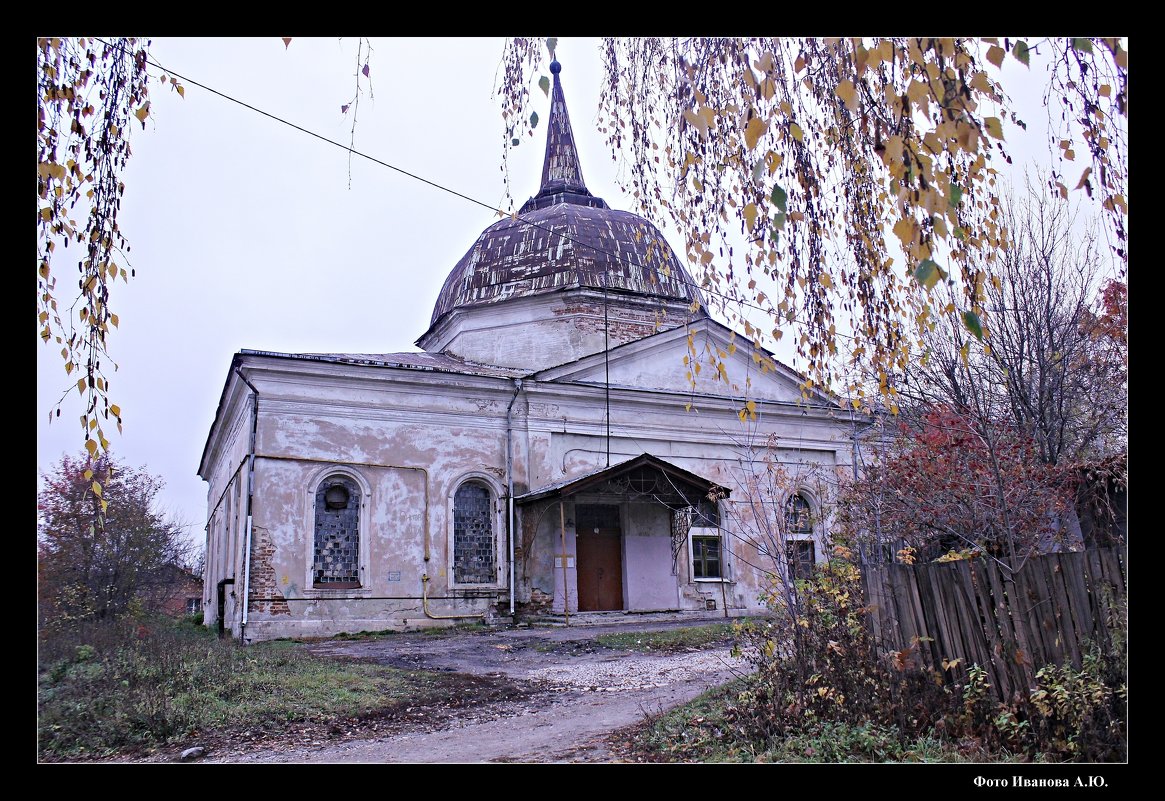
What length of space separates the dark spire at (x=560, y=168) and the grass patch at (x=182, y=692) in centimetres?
1663

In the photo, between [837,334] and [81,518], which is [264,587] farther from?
[837,334]

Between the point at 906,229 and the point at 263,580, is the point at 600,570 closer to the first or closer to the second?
the point at 263,580

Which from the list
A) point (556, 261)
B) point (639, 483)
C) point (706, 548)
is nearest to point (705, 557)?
Answer: point (706, 548)

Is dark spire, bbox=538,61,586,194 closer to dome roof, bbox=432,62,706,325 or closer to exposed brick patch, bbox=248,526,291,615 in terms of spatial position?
dome roof, bbox=432,62,706,325

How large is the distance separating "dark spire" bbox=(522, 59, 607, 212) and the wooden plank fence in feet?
67.2

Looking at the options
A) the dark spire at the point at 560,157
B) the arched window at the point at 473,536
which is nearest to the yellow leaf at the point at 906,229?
the arched window at the point at 473,536

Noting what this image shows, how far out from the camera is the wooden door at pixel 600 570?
60.9 feet

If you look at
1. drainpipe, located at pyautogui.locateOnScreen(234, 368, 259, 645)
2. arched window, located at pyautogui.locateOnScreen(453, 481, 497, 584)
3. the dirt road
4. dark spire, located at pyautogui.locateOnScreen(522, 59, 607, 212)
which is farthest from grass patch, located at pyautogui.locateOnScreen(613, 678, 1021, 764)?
dark spire, located at pyautogui.locateOnScreen(522, 59, 607, 212)

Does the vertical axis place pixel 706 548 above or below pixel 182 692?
above

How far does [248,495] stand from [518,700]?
936 cm

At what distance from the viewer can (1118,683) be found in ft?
15.3

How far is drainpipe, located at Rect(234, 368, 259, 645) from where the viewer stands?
15367mm

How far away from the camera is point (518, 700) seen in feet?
28.3
